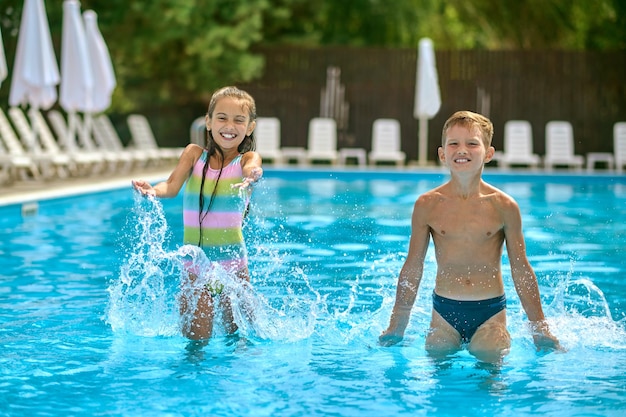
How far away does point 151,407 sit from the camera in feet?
13.1

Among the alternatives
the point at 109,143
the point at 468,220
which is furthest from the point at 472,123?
the point at 109,143

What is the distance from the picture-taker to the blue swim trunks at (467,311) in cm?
441

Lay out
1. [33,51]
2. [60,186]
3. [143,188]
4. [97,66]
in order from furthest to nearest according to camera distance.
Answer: [97,66], [33,51], [60,186], [143,188]

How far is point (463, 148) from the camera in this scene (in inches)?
171

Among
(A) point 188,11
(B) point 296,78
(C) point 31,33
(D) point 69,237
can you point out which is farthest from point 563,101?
(D) point 69,237

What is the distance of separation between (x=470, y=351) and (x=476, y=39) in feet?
98.8

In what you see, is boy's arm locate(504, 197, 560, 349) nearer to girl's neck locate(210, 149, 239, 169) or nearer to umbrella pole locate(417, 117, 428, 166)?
girl's neck locate(210, 149, 239, 169)

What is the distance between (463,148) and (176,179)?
139 centimetres

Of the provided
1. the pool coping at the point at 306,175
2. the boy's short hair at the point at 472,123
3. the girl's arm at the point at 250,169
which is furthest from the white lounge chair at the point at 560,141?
the boy's short hair at the point at 472,123

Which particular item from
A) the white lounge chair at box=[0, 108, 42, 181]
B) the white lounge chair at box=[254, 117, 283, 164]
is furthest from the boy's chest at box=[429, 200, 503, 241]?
the white lounge chair at box=[254, 117, 283, 164]

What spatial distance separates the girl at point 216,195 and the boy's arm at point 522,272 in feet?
3.83

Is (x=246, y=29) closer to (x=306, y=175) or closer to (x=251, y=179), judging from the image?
(x=306, y=175)

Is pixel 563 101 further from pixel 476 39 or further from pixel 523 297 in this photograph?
pixel 523 297

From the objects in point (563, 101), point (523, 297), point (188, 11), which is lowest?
point (523, 297)
